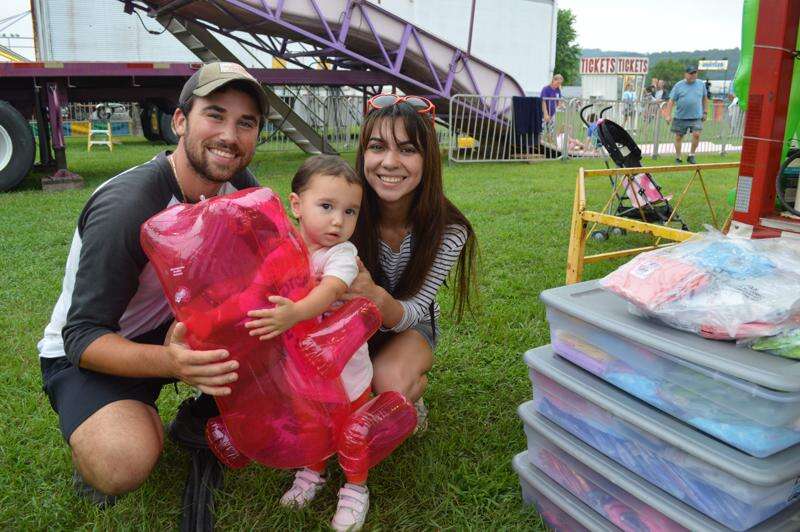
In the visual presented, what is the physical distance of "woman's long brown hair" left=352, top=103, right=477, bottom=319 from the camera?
2088 mm

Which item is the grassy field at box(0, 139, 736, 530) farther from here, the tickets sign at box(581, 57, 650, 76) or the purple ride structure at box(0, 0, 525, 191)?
the tickets sign at box(581, 57, 650, 76)

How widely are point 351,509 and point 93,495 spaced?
84 cm

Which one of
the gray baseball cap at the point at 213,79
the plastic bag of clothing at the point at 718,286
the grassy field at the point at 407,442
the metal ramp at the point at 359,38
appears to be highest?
the metal ramp at the point at 359,38

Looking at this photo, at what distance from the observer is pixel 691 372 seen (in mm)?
1383

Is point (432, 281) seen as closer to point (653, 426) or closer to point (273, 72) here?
point (653, 426)

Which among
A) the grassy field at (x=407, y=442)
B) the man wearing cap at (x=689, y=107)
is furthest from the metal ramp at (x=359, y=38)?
the grassy field at (x=407, y=442)

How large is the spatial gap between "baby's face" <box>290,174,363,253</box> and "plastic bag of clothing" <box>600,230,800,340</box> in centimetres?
76

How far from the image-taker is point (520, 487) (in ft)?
6.92

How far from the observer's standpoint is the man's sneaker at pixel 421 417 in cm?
246

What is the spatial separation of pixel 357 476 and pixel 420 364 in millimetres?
561

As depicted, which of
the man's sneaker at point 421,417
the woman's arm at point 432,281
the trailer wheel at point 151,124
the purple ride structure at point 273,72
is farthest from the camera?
the trailer wheel at point 151,124

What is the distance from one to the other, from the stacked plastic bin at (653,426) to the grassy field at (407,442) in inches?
12.8

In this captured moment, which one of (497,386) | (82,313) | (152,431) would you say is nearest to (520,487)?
(497,386)

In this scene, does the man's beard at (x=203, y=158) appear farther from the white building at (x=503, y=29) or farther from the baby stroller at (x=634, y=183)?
the white building at (x=503, y=29)
